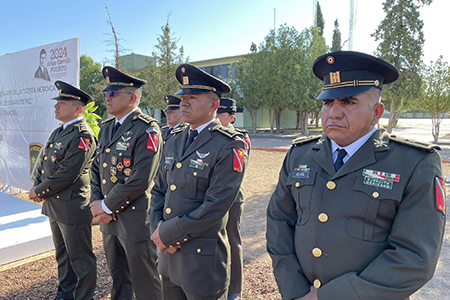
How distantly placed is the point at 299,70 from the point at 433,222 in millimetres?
26489

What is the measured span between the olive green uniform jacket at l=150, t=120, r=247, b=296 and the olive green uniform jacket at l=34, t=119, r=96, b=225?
54.7 inches

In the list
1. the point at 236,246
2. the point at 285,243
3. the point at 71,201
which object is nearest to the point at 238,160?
the point at 285,243

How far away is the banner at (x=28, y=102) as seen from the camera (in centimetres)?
612

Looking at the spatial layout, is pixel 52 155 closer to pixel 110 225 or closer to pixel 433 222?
pixel 110 225

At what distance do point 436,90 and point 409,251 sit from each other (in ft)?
73.4

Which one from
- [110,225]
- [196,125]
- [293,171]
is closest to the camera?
[293,171]

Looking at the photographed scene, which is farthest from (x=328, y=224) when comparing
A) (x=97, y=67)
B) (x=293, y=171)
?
(x=97, y=67)

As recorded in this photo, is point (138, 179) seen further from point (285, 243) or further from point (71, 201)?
point (285, 243)

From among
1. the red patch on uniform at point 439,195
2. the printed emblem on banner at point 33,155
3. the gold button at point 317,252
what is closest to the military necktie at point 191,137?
the gold button at point 317,252

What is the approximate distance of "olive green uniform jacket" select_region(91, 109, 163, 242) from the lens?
9.95 ft

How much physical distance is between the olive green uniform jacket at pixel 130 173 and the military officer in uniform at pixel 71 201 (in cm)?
40

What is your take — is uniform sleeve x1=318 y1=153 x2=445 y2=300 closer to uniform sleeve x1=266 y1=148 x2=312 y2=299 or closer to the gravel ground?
uniform sleeve x1=266 y1=148 x2=312 y2=299

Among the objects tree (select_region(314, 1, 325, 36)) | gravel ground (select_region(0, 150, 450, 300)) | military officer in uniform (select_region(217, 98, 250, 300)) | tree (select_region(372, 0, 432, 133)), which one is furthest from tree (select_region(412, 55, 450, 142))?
tree (select_region(314, 1, 325, 36))

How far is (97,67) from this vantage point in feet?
118
